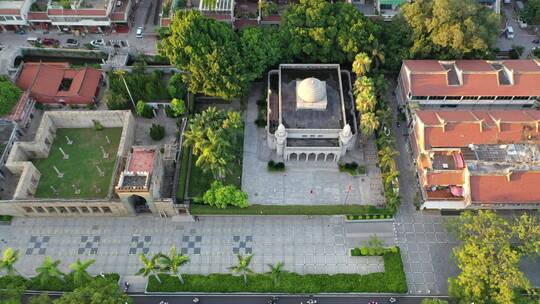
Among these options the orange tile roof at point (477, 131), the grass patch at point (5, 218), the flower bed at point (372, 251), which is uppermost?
the orange tile roof at point (477, 131)

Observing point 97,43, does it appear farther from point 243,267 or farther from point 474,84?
point 474,84

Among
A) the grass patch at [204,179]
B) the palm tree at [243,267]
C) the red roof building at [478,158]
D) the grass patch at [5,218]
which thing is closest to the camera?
the palm tree at [243,267]

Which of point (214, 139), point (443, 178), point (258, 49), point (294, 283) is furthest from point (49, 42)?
point (443, 178)

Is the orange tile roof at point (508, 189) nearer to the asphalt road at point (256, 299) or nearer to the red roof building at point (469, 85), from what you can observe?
the red roof building at point (469, 85)

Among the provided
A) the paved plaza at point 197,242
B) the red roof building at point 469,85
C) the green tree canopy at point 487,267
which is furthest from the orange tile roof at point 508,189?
the red roof building at point 469,85

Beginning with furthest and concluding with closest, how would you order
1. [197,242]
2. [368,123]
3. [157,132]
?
[157,132], [368,123], [197,242]

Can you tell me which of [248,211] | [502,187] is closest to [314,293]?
[248,211]
